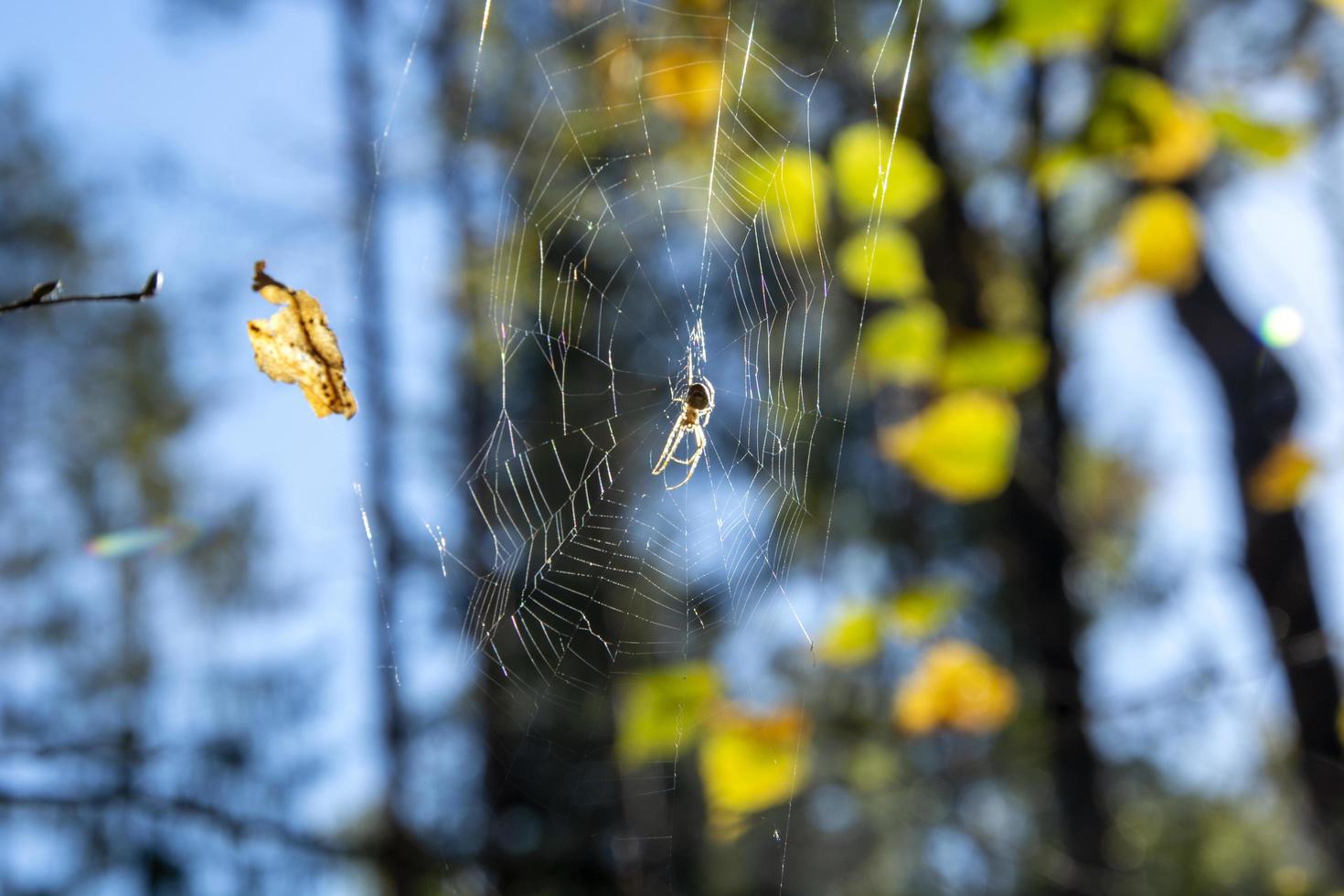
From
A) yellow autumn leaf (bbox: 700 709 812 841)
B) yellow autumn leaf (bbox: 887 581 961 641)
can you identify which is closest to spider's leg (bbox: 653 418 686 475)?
yellow autumn leaf (bbox: 700 709 812 841)

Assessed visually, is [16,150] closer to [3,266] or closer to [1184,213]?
[3,266]

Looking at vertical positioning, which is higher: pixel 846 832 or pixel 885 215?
pixel 885 215

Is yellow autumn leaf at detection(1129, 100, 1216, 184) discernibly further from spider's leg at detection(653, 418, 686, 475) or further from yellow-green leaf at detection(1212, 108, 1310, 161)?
spider's leg at detection(653, 418, 686, 475)

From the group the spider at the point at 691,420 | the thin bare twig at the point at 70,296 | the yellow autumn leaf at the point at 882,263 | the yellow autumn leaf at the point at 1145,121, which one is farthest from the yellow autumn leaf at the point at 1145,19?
the spider at the point at 691,420

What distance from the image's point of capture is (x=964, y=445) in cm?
207

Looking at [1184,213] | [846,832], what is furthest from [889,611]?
[846,832]

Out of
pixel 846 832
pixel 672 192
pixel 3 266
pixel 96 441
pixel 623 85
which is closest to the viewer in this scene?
pixel 623 85

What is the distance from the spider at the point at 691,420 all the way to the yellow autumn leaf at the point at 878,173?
1.32 m

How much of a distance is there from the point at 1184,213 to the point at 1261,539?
2752 millimetres

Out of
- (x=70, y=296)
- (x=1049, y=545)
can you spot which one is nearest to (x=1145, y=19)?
(x=70, y=296)

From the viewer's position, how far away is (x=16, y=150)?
35.8 feet

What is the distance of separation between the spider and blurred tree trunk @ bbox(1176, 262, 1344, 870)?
6.90 feet

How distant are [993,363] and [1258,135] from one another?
0.56 meters

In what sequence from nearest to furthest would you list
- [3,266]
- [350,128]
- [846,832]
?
[350,128]
[3,266]
[846,832]
